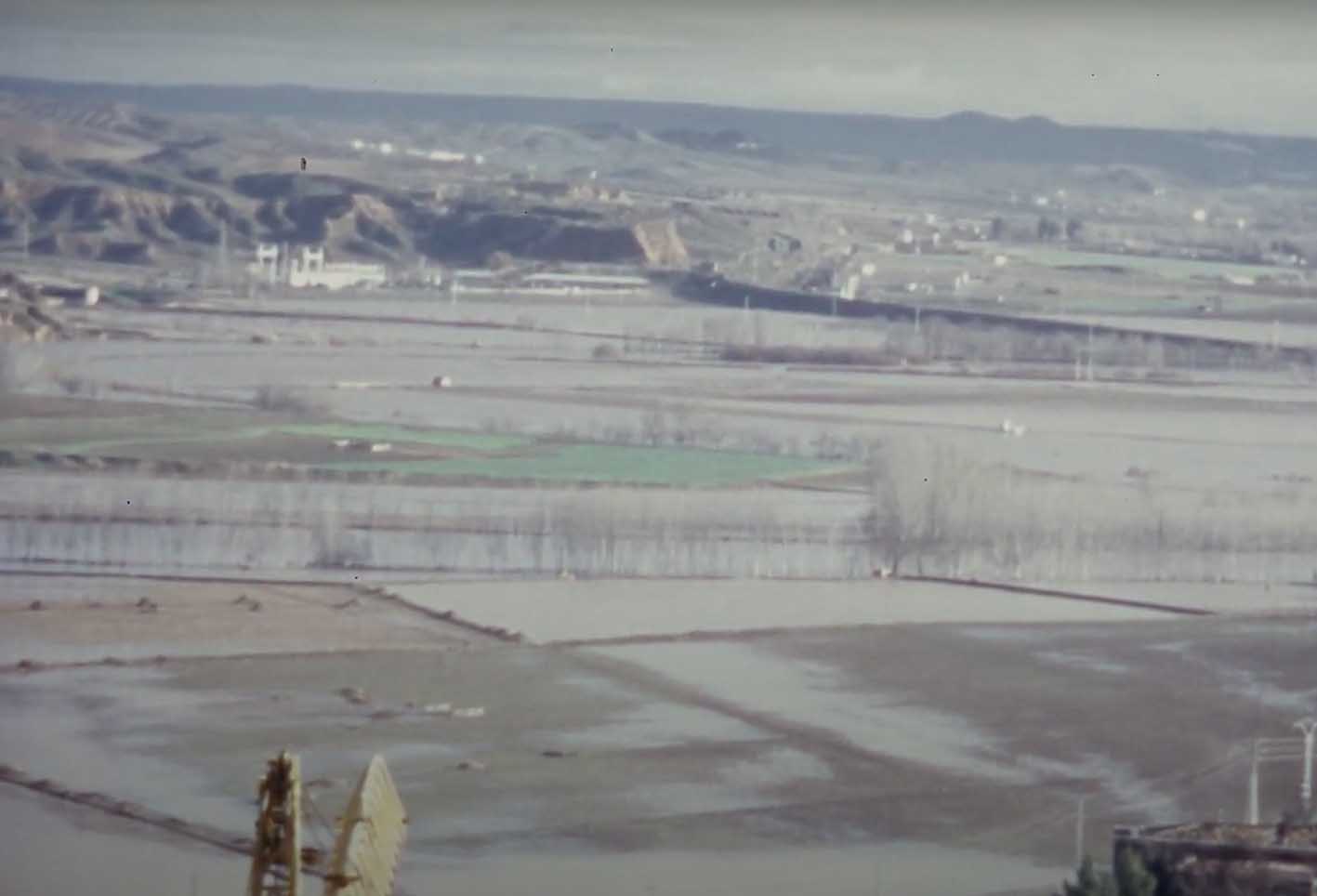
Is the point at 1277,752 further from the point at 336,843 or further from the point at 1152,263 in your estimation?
the point at 336,843

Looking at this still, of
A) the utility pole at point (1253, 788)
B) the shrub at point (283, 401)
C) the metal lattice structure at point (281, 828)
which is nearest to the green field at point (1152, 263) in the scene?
the utility pole at point (1253, 788)

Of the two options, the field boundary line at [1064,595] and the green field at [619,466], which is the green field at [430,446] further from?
the field boundary line at [1064,595]

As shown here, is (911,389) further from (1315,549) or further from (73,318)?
(73,318)

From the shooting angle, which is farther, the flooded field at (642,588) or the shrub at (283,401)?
the shrub at (283,401)

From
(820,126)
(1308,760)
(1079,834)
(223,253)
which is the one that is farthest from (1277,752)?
(223,253)

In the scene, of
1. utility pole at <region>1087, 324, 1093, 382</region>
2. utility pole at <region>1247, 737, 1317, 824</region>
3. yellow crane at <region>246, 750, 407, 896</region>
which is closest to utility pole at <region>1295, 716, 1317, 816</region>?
utility pole at <region>1247, 737, 1317, 824</region>

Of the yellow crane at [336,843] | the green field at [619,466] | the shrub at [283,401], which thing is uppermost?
the shrub at [283,401]

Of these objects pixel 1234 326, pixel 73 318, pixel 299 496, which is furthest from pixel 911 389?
pixel 73 318
